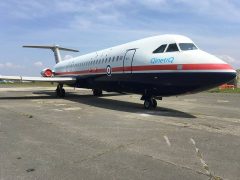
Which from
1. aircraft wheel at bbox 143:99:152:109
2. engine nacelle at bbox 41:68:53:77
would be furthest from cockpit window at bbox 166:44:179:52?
engine nacelle at bbox 41:68:53:77

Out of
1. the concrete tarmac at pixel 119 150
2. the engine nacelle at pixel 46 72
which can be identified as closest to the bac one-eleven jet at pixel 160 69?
the concrete tarmac at pixel 119 150

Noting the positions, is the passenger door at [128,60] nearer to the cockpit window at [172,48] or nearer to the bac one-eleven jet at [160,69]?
the bac one-eleven jet at [160,69]

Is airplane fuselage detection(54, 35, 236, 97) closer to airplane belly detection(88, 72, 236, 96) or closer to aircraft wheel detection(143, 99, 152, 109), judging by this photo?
airplane belly detection(88, 72, 236, 96)

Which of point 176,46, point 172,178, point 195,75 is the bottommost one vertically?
point 172,178

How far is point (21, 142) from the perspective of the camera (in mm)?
7137

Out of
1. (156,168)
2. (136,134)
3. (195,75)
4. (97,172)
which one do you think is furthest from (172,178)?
(195,75)

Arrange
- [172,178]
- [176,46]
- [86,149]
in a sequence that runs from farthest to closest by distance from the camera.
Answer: [176,46]
[86,149]
[172,178]

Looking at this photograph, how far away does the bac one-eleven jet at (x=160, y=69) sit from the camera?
37.5 ft

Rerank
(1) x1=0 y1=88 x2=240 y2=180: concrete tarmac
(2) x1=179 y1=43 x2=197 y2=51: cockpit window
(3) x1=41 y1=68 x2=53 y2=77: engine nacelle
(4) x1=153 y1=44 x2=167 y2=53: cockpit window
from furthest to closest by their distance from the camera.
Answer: (3) x1=41 y1=68 x2=53 y2=77: engine nacelle → (4) x1=153 y1=44 x2=167 y2=53: cockpit window → (2) x1=179 y1=43 x2=197 y2=51: cockpit window → (1) x1=0 y1=88 x2=240 y2=180: concrete tarmac

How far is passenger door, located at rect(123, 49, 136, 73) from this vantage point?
49.0 ft

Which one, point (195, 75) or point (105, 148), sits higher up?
point (195, 75)

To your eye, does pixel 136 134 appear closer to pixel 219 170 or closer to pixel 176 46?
pixel 219 170

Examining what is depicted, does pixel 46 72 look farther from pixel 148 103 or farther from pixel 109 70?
pixel 148 103

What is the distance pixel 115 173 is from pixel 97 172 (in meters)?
0.30
